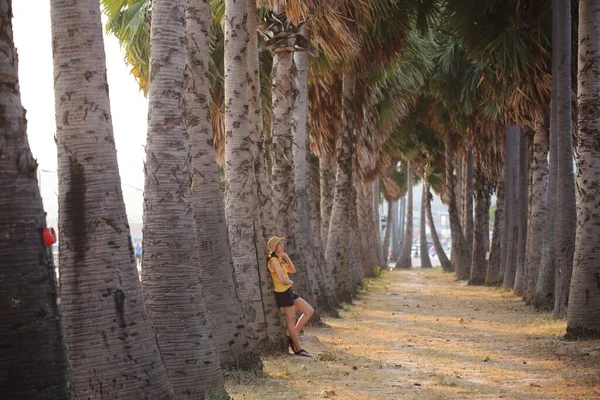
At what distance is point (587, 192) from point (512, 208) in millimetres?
14557

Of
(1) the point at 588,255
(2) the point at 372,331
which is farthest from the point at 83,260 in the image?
(2) the point at 372,331

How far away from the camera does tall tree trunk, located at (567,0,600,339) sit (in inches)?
603

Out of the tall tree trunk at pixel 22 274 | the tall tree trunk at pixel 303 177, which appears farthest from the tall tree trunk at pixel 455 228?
the tall tree trunk at pixel 22 274

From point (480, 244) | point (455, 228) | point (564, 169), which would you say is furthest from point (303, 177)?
point (455, 228)

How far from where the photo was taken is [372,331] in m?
19.3

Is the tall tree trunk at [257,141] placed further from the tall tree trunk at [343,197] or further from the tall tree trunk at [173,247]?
the tall tree trunk at [343,197]

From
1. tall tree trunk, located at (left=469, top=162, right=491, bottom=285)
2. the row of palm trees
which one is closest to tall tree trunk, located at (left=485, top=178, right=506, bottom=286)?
tall tree trunk, located at (left=469, top=162, right=491, bottom=285)

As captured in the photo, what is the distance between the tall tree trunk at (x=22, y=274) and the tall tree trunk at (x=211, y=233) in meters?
5.42

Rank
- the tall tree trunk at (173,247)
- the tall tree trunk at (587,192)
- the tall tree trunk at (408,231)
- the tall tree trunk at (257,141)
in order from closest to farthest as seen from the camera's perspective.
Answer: the tall tree trunk at (173,247) → the tall tree trunk at (587,192) → the tall tree trunk at (257,141) → the tall tree trunk at (408,231)

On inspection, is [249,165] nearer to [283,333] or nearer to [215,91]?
[283,333]

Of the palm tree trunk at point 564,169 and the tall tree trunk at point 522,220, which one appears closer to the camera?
the palm tree trunk at point 564,169

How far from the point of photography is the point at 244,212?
1358 centimetres

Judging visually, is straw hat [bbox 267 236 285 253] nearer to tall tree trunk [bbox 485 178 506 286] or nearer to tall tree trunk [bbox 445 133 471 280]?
tall tree trunk [bbox 485 178 506 286]

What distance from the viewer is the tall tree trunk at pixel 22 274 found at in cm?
Result: 555
